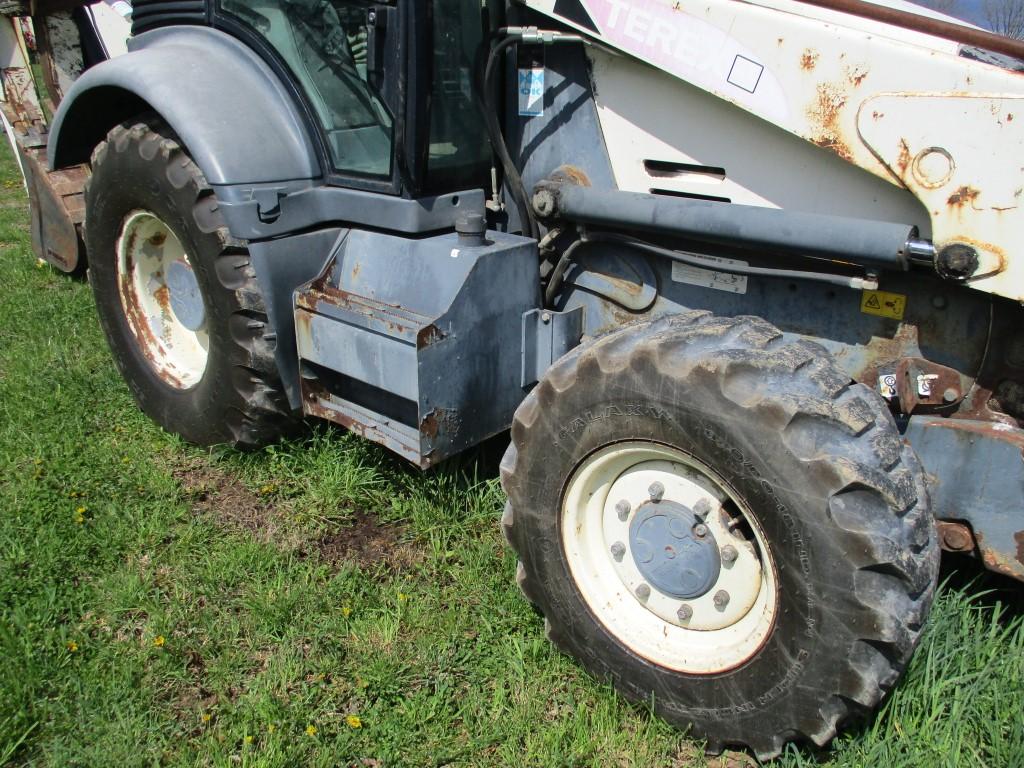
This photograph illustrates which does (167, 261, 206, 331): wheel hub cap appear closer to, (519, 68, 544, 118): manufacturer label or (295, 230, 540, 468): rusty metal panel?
(295, 230, 540, 468): rusty metal panel

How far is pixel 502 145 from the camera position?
2.68 m

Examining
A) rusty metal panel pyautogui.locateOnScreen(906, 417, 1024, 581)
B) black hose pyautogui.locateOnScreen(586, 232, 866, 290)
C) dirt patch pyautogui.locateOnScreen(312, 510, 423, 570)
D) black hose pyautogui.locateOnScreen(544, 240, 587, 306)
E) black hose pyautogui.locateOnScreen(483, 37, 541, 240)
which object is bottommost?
dirt patch pyautogui.locateOnScreen(312, 510, 423, 570)

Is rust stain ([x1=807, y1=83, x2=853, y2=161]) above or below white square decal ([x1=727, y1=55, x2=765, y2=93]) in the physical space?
below

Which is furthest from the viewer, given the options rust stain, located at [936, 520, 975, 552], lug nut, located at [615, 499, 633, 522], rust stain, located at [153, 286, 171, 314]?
rust stain, located at [153, 286, 171, 314]

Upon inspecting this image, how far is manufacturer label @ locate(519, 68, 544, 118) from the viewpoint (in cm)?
267

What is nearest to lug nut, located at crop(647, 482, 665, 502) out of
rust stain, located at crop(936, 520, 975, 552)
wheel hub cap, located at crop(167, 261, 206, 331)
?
rust stain, located at crop(936, 520, 975, 552)

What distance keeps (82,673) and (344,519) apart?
964 mm

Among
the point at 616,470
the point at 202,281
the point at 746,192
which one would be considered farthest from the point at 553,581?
the point at 202,281

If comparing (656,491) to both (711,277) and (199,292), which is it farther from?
(199,292)

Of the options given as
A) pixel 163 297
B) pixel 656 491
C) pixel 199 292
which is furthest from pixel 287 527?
pixel 656 491

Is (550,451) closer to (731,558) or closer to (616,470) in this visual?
(616,470)

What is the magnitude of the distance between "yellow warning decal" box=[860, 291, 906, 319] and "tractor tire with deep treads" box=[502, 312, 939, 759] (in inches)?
10.6

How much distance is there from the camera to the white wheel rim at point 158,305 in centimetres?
353

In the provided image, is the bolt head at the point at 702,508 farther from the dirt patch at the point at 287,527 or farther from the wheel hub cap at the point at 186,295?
the wheel hub cap at the point at 186,295
